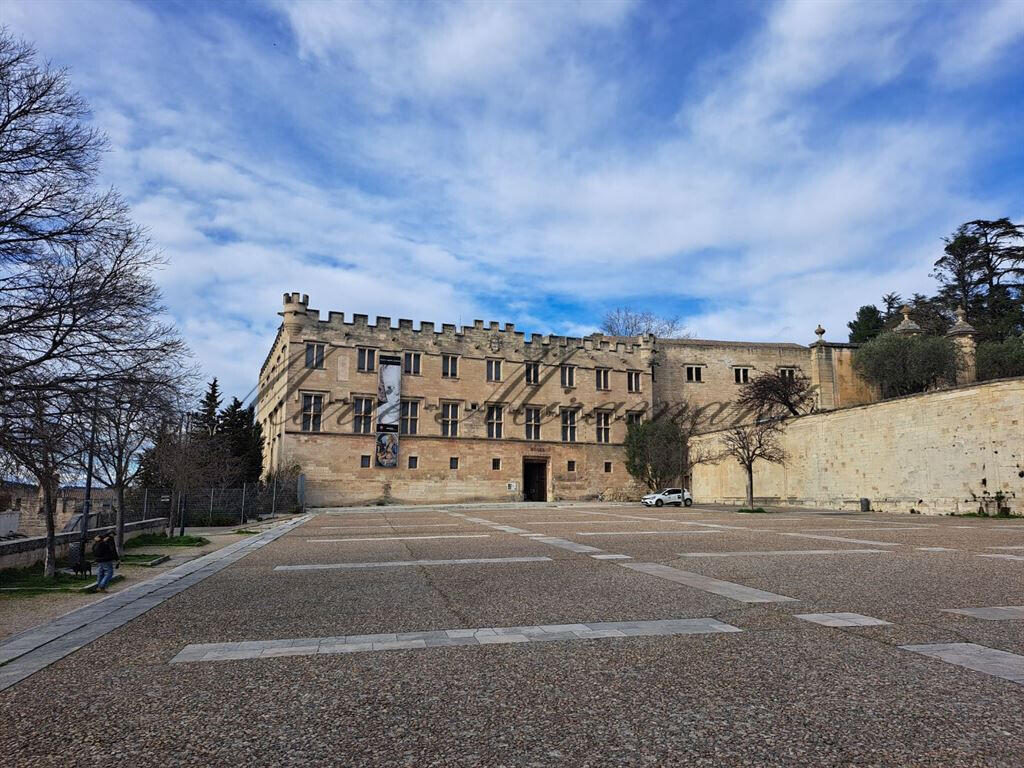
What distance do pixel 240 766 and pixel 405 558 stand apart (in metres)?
9.80

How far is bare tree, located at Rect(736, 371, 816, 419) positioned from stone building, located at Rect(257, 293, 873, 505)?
166 cm

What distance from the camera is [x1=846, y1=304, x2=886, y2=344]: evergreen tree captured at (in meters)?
59.6

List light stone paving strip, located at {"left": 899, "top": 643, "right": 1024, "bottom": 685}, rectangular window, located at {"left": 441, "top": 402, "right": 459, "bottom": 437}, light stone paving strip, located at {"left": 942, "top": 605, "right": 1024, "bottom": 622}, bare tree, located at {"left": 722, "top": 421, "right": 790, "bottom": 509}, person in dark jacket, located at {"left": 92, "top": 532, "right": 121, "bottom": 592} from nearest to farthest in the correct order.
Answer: light stone paving strip, located at {"left": 899, "top": 643, "right": 1024, "bottom": 685}, light stone paving strip, located at {"left": 942, "top": 605, "right": 1024, "bottom": 622}, person in dark jacket, located at {"left": 92, "top": 532, "right": 121, "bottom": 592}, bare tree, located at {"left": 722, "top": 421, "right": 790, "bottom": 509}, rectangular window, located at {"left": 441, "top": 402, "right": 459, "bottom": 437}

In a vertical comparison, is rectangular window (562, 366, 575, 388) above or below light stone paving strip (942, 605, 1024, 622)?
above

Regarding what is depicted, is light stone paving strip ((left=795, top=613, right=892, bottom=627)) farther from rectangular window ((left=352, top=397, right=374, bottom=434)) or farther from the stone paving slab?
rectangular window ((left=352, top=397, right=374, bottom=434))

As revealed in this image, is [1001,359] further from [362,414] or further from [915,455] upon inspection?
[362,414]

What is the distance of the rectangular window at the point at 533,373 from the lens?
47594mm

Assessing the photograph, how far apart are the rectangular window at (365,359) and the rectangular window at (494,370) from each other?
8016mm

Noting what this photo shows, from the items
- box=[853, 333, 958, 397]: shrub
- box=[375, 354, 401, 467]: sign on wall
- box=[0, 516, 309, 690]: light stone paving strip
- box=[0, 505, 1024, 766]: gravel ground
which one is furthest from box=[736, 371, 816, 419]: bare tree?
box=[0, 516, 309, 690]: light stone paving strip

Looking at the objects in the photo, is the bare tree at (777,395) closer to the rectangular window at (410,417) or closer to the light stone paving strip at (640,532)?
the rectangular window at (410,417)

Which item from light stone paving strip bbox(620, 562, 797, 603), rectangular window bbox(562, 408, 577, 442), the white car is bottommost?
the white car

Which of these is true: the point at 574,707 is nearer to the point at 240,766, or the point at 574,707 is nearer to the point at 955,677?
the point at 240,766

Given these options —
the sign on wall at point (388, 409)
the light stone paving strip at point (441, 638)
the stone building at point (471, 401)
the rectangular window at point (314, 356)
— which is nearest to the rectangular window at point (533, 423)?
the stone building at point (471, 401)

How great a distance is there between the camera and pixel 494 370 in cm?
4703
